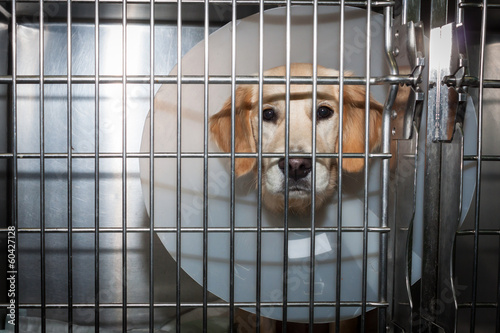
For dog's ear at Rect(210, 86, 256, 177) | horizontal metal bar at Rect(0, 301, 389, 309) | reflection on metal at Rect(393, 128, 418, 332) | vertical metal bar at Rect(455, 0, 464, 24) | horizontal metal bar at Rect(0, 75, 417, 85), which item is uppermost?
vertical metal bar at Rect(455, 0, 464, 24)

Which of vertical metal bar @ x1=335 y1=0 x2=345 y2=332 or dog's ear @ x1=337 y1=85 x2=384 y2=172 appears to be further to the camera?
dog's ear @ x1=337 y1=85 x2=384 y2=172

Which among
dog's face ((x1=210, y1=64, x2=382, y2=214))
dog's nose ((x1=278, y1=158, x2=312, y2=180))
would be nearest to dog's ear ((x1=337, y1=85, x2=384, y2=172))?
dog's face ((x1=210, y1=64, x2=382, y2=214))

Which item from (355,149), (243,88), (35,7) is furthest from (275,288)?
(35,7)

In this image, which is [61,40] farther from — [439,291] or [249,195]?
[439,291]

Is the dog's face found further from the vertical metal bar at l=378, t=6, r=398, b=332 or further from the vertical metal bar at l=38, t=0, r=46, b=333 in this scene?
the vertical metal bar at l=38, t=0, r=46, b=333

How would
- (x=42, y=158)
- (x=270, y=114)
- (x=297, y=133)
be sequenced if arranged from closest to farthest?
(x=42, y=158), (x=297, y=133), (x=270, y=114)

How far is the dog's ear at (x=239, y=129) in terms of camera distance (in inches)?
Answer: 46.1

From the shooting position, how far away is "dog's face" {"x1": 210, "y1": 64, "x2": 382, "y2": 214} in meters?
1.15

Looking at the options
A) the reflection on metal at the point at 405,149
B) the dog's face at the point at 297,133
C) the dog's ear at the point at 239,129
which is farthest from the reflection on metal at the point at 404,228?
the dog's ear at the point at 239,129

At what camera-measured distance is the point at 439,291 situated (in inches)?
34.6

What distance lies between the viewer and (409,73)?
0.86 m

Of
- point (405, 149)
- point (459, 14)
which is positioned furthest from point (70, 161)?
point (459, 14)

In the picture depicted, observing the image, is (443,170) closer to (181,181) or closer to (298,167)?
(298,167)

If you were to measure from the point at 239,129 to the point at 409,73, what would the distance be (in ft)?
1.90
